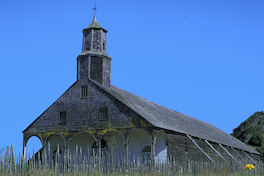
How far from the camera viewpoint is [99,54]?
32.8m

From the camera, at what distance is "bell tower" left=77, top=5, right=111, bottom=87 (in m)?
32.4

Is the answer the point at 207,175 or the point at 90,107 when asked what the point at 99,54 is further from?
the point at 207,175

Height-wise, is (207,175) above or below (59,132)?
below

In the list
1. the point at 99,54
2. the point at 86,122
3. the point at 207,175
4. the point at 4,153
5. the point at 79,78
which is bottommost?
the point at 207,175

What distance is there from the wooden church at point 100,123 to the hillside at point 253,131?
122ft

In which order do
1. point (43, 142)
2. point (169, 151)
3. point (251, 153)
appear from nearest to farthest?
point (169, 151) → point (43, 142) → point (251, 153)

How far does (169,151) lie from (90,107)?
295 inches

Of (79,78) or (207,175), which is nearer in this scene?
(207,175)

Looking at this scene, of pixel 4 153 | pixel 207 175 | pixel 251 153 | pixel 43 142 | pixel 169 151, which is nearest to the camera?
pixel 4 153

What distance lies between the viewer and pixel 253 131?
69.5 metres

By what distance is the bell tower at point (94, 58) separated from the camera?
32.4 meters

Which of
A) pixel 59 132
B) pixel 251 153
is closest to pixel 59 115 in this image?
pixel 59 132

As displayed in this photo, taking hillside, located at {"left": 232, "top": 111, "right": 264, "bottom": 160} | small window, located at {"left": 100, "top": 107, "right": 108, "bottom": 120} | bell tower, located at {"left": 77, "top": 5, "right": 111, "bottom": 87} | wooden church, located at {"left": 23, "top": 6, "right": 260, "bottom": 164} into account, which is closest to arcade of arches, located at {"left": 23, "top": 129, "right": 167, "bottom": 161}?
wooden church, located at {"left": 23, "top": 6, "right": 260, "bottom": 164}

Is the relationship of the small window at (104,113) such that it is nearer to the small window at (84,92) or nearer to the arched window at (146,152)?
the small window at (84,92)
